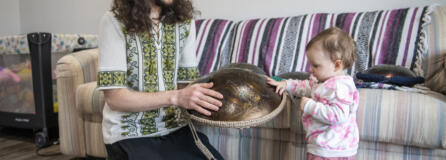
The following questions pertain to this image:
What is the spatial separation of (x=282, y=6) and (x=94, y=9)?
232 centimetres

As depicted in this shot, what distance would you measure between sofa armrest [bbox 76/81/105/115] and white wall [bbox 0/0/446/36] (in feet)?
4.59

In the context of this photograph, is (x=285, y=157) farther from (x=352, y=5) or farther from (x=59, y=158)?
(x=59, y=158)

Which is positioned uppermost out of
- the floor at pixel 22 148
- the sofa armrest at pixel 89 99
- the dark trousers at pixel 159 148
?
the sofa armrest at pixel 89 99

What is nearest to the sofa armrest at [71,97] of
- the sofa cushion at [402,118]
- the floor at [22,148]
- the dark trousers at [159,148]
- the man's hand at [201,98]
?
the floor at [22,148]

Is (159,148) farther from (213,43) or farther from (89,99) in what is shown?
(213,43)

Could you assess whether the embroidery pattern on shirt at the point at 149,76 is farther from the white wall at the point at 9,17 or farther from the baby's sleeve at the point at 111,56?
the white wall at the point at 9,17

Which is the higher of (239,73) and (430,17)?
(430,17)

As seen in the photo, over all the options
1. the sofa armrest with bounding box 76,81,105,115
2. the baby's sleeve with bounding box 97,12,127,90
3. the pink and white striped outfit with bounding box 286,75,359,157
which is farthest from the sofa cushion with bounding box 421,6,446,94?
the sofa armrest with bounding box 76,81,105,115

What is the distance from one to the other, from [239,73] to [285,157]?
2.44 feet

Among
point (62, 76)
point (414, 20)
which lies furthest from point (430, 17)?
point (62, 76)

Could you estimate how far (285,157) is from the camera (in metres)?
1.59

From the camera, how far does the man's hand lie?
3.12 ft

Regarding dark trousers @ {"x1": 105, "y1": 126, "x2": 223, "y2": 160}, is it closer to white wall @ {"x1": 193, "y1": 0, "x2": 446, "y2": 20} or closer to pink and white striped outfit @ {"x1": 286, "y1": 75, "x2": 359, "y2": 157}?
A: pink and white striped outfit @ {"x1": 286, "y1": 75, "x2": 359, "y2": 157}

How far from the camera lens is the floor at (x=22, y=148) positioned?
2205 millimetres
